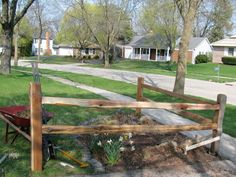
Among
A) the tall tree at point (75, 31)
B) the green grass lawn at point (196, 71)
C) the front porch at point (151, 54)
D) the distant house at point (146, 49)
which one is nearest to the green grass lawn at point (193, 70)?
the green grass lawn at point (196, 71)

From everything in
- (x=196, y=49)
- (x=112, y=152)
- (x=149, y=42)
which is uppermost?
(x=149, y=42)

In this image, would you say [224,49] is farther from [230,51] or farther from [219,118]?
[219,118]

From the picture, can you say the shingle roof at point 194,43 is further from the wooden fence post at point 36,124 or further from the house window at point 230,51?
the wooden fence post at point 36,124

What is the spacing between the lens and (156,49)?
204 feet

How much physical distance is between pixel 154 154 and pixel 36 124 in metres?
2.27

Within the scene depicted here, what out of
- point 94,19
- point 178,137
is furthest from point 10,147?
point 94,19

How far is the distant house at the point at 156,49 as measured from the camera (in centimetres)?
5662

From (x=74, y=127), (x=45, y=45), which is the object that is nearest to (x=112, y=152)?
(x=74, y=127)

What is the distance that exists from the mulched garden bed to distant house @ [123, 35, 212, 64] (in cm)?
4658

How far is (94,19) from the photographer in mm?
43844

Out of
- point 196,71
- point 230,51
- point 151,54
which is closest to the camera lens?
point 196,71

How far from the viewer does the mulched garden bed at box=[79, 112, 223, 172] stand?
574 centimetres

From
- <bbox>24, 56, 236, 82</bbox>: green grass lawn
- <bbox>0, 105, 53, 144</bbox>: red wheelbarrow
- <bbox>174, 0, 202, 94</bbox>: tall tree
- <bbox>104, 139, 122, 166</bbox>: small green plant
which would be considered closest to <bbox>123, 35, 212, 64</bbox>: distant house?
<bbox>24, 56, 236, 82</bbox>: green grass lawn

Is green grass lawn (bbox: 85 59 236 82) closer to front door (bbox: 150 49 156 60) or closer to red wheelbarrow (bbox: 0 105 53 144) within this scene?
front door (bbox: 150 49 156 60)
